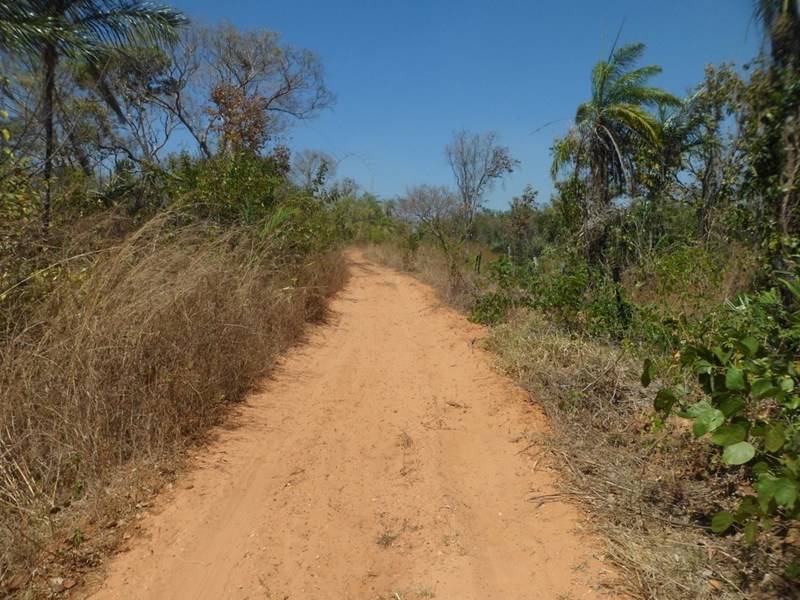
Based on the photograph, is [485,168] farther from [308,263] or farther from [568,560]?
[568,560]

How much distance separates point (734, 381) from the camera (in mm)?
2182

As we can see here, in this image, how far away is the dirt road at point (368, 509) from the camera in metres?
2.62

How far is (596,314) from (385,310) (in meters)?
5.33

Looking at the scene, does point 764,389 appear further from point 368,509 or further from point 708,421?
point 368,509

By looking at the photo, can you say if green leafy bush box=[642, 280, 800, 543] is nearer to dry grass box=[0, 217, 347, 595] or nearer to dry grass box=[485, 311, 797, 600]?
dry grass box=[485, 311, 797, 600]

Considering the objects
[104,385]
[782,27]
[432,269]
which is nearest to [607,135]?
[782,27]

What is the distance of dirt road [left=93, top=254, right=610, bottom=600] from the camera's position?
2615 millimetres

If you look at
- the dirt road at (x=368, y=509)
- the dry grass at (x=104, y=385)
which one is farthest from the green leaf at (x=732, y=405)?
the dry grass at (x=104, y=385)

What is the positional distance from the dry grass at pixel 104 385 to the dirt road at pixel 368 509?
0.99 feet

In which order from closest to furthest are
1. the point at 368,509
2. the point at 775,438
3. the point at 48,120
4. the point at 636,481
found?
the point at 775,438, the point at 636,481, the point at 368,509, the point at 48,120

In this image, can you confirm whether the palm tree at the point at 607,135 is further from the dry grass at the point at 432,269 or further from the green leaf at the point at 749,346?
the green leaf at the point at 749,346

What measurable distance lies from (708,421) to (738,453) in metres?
0.18

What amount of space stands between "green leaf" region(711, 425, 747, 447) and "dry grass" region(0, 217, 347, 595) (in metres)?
3.05

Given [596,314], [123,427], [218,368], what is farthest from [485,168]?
[123,427]
